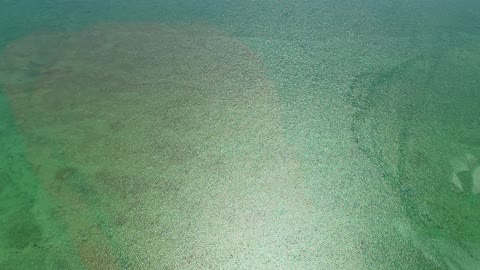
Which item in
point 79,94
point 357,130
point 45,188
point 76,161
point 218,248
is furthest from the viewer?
point 79,94

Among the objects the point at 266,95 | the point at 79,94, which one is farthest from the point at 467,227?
the point at 79,94

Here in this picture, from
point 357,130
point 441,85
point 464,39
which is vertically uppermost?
point 464,39

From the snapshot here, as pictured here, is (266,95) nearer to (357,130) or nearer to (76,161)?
(357,130)

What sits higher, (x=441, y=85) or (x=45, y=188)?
(x=441, y=85)

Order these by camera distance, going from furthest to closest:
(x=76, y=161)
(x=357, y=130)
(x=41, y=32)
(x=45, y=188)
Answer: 1. (x=41, y=32)
2. (x=357, y=130)
3. (x=76, y=161)
4. (x=45, y=188)

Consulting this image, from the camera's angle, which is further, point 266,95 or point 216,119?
point 266,95
